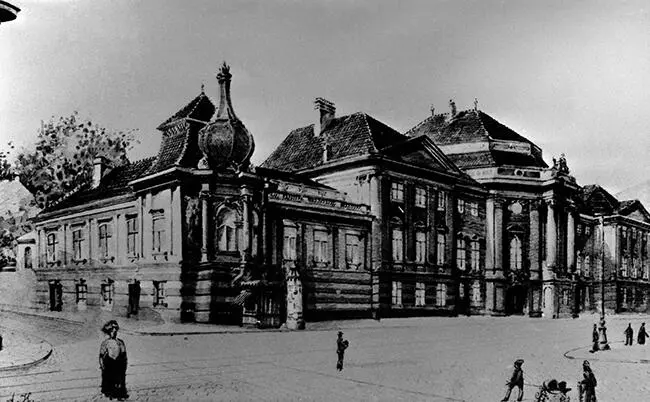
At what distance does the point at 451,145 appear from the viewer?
1580 centimetres

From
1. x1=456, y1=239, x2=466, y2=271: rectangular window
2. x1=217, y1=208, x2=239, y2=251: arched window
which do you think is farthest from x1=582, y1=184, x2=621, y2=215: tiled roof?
x1=456, y1=239, x2=466, y2=271: rectangular window

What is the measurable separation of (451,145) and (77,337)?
40.1 feet

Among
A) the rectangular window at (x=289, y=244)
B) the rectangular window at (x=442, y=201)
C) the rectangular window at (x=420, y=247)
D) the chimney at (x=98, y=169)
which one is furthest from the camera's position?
the rectangular window at (x=442, y=201)

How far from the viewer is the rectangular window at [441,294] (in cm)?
1381

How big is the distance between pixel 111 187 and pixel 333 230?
5451 millimetres

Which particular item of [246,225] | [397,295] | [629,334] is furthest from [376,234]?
[246,225]

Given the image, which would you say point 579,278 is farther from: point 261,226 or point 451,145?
point 451,145

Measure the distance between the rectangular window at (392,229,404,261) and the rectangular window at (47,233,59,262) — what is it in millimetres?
9239

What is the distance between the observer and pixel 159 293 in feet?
16.3

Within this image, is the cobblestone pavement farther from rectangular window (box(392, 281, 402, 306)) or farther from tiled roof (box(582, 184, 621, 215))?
rectangular window (box(392, 281, 402, 306))

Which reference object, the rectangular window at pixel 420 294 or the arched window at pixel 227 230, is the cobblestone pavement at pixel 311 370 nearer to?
the arched window at pixel 227 230

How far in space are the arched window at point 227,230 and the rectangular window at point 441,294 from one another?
27.8ft

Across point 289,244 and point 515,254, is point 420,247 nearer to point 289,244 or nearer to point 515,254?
point 515,254

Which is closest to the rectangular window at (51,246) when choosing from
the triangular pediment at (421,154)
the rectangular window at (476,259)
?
the triangular pediment at (421,154)
